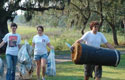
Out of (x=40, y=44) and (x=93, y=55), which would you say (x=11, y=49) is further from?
(x=93, y=55)

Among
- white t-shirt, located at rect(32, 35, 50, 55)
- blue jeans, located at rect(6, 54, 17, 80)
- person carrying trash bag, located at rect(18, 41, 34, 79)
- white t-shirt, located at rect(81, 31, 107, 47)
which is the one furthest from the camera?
person carrying trash bag, located at rect(18, 41, 34, 79)

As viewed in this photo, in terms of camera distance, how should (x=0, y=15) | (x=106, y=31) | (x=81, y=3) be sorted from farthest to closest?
(x=106, y=31), (x=81, y=3), (x=0, y=15)

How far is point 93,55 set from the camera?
273 inches

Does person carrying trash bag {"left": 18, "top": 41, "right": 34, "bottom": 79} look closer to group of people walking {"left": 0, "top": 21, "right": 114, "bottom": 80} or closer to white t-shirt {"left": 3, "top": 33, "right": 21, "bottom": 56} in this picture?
group of people walking {"left": 0, "top": 21, "right": 114, "bottom": 80}

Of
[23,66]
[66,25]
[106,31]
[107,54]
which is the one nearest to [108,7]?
[66,25]

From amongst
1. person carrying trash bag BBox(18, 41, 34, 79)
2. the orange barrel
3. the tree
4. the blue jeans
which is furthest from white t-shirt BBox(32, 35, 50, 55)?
the tree

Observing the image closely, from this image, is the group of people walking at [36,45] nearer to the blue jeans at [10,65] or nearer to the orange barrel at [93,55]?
the blue jeans at [10,65]

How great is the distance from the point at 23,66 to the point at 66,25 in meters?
25.8

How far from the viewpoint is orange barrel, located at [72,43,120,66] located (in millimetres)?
6945

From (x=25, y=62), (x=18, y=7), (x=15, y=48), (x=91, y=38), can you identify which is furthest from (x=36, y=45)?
(x=18, y=7)

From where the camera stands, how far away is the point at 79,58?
6988 millimetres

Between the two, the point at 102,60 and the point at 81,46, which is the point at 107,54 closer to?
the point at 102,60

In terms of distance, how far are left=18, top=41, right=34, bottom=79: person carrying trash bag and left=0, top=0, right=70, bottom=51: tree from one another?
11.6m

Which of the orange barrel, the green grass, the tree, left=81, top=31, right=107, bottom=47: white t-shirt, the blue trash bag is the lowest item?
the green grass
